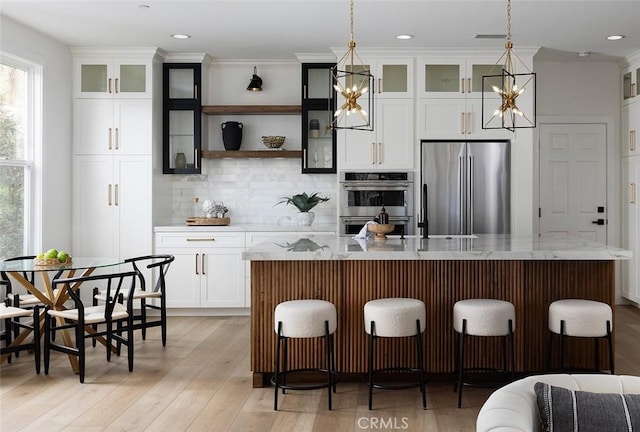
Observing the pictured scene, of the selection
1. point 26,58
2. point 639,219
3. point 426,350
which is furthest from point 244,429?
point 639,219

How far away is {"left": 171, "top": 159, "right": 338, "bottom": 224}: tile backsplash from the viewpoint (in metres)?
7.05

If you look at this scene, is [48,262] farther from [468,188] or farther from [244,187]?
[468,188]

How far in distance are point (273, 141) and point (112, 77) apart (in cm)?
177

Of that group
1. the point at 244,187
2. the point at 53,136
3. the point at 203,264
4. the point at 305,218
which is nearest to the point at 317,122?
the point at 305,218

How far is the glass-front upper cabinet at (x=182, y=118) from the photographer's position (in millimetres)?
6676

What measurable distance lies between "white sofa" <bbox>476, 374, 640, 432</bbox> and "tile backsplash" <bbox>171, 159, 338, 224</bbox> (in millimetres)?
5229

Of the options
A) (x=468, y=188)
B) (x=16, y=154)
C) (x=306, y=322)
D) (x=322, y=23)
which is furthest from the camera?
(x=468, y=188)

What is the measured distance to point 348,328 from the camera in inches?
162

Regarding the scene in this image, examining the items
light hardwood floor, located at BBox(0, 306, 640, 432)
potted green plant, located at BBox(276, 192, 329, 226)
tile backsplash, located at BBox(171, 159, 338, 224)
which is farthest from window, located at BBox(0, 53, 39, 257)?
potted green plant, located at BBox(276, 192, 329, 226)

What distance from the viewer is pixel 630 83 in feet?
22.1

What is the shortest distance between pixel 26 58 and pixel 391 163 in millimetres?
3534

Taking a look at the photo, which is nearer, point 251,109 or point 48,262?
point 48,262

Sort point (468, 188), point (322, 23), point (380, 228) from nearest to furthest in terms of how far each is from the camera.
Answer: point (380, 228)
point (322, 23)
point (468, 188)

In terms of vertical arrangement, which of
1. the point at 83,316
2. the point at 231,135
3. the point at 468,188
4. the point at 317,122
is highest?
the point at 317,122
